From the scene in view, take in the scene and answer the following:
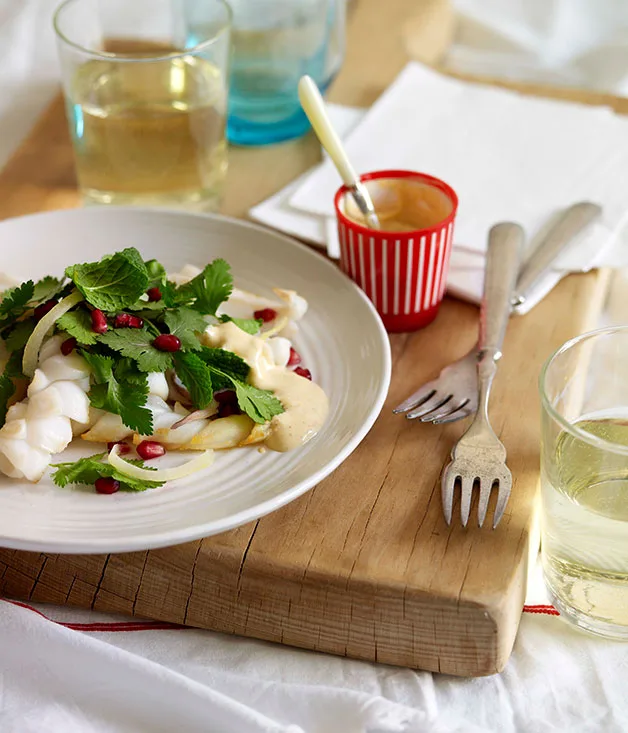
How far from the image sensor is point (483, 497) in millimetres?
1755

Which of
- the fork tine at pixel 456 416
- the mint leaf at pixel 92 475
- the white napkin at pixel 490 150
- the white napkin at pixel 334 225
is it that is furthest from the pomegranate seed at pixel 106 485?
the white napkin at pixel 490 150

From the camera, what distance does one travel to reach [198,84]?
2.41 metres

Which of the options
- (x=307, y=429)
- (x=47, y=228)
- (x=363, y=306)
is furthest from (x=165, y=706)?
(x=47, y=228)

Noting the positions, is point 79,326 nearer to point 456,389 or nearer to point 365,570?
point 365,570

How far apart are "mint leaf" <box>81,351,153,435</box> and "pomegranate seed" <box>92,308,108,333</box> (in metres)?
0.04

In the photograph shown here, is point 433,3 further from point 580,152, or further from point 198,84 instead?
point 198,84

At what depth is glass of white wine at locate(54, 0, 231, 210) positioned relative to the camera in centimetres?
236

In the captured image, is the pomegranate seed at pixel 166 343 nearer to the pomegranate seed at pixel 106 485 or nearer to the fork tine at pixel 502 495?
the pomegranate seed at pixel 106 485

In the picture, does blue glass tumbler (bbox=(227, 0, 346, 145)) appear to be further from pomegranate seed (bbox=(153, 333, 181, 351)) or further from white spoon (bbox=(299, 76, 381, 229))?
pomegranate seed (bbox=(153, 333, 181, 351))

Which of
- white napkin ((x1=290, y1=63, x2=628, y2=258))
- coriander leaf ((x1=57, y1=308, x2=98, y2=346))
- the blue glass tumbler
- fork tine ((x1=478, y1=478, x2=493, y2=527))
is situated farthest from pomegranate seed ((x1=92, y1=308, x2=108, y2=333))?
the blue glass tumbler

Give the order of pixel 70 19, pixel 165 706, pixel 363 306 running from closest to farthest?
pixel 165 706
pixel 363 306
pixel 70 19

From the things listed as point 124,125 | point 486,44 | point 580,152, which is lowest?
point 486,44

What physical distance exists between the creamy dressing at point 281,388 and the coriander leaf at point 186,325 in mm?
48

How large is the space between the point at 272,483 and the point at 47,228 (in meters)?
0.92
